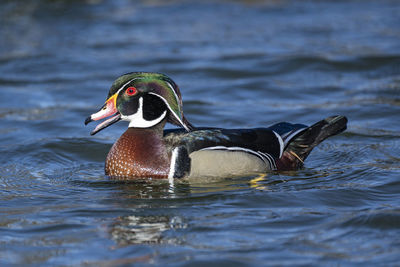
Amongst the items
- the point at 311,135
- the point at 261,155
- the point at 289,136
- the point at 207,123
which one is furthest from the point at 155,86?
the point at 207,123

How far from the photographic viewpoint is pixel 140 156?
25.7 feet

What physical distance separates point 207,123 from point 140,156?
328 cm

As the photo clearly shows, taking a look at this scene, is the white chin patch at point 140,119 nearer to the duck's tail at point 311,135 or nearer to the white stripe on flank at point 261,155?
the white stripe on flank at point 261,155

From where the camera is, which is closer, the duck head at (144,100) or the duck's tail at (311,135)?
the duck head at (144,100)

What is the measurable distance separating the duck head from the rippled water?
746 mm

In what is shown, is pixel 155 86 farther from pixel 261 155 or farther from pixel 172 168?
pixel 261 155

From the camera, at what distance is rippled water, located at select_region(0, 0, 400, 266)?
6.11 m

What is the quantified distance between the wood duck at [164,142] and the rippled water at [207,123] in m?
0.20

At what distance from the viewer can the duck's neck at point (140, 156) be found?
7758 millimetres

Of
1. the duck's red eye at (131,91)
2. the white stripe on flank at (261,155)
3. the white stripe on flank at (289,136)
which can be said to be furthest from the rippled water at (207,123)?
the duck's red eye at (131,91)

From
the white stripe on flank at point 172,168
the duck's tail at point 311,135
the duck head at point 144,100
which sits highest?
the duck head at point 144,100

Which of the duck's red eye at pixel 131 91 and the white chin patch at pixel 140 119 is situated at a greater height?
the duck's red eye at pixel 131 91

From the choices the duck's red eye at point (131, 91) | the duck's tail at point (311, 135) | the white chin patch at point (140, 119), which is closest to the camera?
the duck's red eye at point (131, 91)

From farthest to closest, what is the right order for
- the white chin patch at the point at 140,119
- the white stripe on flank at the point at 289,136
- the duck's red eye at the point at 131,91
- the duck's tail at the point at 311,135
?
the duck's tail at the point at 311,135 < the white stripe on flank at the point at 289,136 < the white chin patch at the point at 140,119 < the duck's red eye at the point at 131,91
